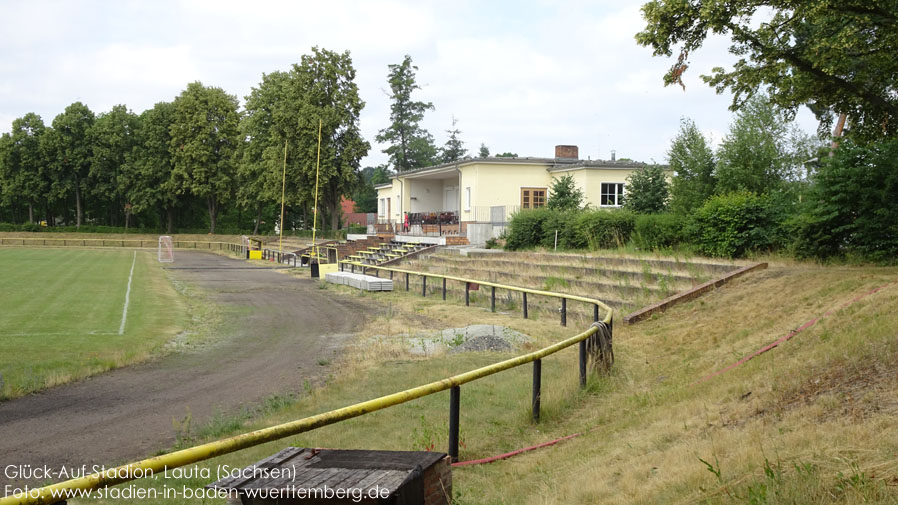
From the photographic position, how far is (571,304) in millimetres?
18016

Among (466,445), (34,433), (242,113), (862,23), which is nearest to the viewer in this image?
(466,445)

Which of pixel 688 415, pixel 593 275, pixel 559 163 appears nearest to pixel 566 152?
pixel 559 163

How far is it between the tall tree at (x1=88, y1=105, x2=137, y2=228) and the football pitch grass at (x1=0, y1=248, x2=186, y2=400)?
43569mm

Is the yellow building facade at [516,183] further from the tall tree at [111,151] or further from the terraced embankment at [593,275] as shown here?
the tall tree at [111,151]

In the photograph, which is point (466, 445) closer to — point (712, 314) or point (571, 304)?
point (712, 314)

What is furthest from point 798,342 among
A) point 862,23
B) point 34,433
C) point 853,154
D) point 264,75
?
point 264,75

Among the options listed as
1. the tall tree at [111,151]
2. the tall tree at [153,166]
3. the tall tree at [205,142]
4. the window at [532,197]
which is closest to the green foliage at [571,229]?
the window at [532,197]

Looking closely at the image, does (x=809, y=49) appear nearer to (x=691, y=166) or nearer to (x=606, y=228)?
Answer: (x=606, y=228)

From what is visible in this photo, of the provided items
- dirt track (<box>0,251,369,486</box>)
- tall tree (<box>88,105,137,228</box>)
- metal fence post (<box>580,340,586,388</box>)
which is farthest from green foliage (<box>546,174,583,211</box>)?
tall tree (<box>88,105,137,228</box>)

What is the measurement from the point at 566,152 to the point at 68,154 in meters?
53.1

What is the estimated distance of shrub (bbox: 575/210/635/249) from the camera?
2255cm

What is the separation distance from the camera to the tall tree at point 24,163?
6944 centimetres

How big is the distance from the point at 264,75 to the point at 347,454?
2551 inches

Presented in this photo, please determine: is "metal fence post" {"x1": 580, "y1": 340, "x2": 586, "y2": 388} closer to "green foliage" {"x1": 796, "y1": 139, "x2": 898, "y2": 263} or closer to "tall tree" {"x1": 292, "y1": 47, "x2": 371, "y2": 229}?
"green foliage" {"x1": 796, "y1": 139, "x2": 898, "y2": 263}
